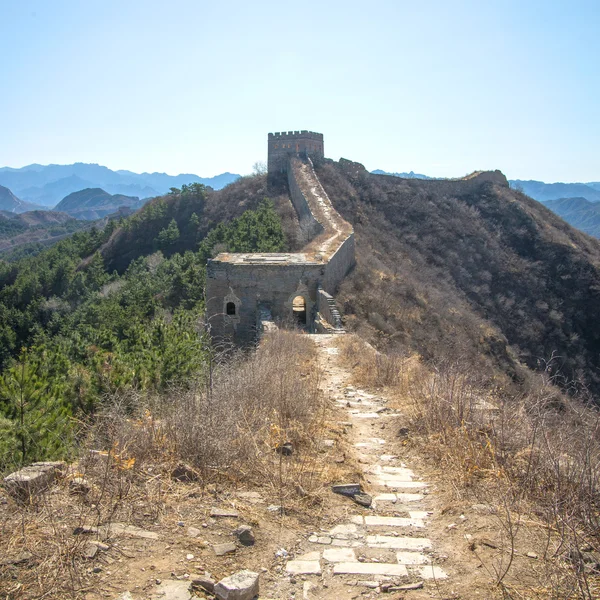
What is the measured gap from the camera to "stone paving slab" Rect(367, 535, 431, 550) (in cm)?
350

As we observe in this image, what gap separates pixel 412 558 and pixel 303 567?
2.14ft

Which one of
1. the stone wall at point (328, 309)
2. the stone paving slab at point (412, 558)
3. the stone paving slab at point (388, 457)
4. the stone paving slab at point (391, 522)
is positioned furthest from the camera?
the stone wall at point (328, 309)

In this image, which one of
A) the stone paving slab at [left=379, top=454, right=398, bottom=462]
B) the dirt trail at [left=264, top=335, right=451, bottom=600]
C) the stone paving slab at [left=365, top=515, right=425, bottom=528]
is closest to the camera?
the dirt trail at [left=264, top=335, right=451, bottom=600]

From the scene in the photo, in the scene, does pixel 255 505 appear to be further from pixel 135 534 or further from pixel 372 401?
pixel 372 401

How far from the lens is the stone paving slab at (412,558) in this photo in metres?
3.31

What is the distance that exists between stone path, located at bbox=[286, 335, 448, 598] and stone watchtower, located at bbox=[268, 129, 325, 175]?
32.6 meters

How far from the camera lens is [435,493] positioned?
4262 millimetres

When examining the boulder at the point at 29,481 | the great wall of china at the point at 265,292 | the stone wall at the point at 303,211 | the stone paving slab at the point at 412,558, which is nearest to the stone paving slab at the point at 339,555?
the stone paving slab at the point at 412,558

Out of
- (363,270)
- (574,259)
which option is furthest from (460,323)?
(574,259)

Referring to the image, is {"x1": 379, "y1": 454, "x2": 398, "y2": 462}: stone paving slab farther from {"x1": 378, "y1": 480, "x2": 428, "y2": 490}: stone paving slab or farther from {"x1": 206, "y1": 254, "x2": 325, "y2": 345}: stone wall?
{"x1": 206, "y1": 254, "x2": 325, "y2": 345}: stone wall

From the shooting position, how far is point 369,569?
3242 mm

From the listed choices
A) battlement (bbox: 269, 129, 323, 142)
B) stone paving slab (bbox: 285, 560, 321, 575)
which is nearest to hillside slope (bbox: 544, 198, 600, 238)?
battlement (bbox: 269, 129, 323, 142)

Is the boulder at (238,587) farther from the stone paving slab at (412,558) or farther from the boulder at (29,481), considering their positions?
the boulder at (29,481)

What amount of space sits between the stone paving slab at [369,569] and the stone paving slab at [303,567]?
103 millimetres
